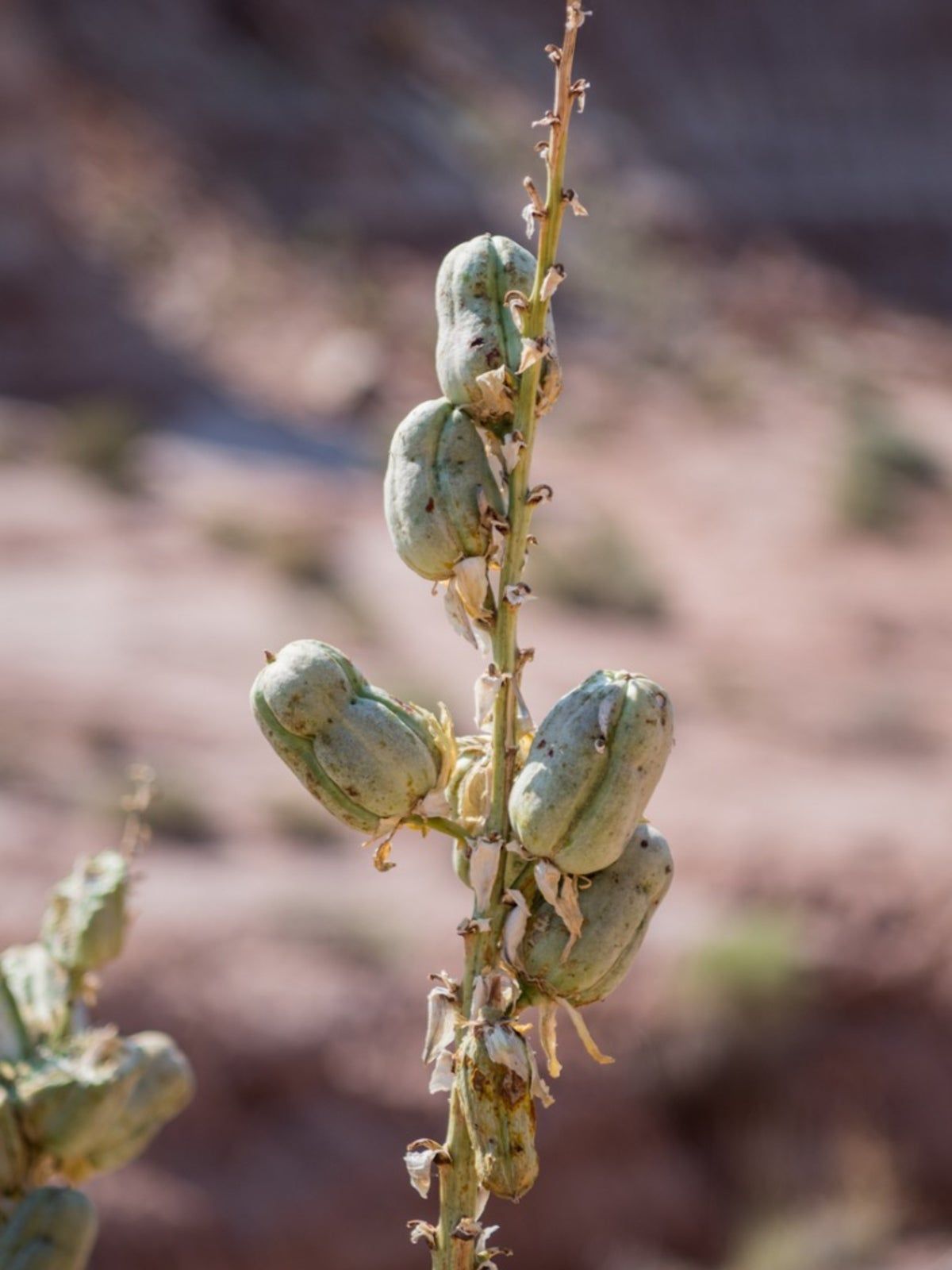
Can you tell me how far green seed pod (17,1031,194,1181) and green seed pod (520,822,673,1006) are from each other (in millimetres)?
639

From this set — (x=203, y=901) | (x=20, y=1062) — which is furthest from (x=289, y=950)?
(x=20, y=1062)

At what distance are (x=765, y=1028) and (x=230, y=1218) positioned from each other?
3188 mm

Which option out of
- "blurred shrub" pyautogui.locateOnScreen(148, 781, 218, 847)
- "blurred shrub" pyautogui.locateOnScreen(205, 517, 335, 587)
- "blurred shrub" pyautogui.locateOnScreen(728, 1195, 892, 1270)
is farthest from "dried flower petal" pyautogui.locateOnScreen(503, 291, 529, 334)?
"blurred shrub" pyautogui.locateOnScreen(205, 517, 335, 587)

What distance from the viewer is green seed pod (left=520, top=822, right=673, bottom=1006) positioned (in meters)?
1.46

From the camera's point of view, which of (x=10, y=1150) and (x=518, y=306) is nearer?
(x=518, y=306)

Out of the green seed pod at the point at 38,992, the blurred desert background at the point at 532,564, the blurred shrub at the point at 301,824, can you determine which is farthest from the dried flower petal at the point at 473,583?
the blurred shrub at the point at 301,824

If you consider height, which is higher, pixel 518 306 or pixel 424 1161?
pixel 518 306

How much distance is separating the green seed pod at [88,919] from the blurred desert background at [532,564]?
579 cm

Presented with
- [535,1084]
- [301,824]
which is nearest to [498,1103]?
[535,1084]

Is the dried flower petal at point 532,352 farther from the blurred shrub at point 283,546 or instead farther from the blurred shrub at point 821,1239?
the blurred shrub at point 283,546

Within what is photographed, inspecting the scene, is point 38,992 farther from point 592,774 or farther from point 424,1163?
point 592,774

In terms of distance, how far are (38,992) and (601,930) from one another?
Result: 90 centimetres

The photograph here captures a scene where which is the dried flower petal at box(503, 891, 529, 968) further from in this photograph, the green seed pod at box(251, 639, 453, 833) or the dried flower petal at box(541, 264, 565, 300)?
the dried flower petal at box(541, 264, 565, 300)

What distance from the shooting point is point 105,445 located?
18.2 m
